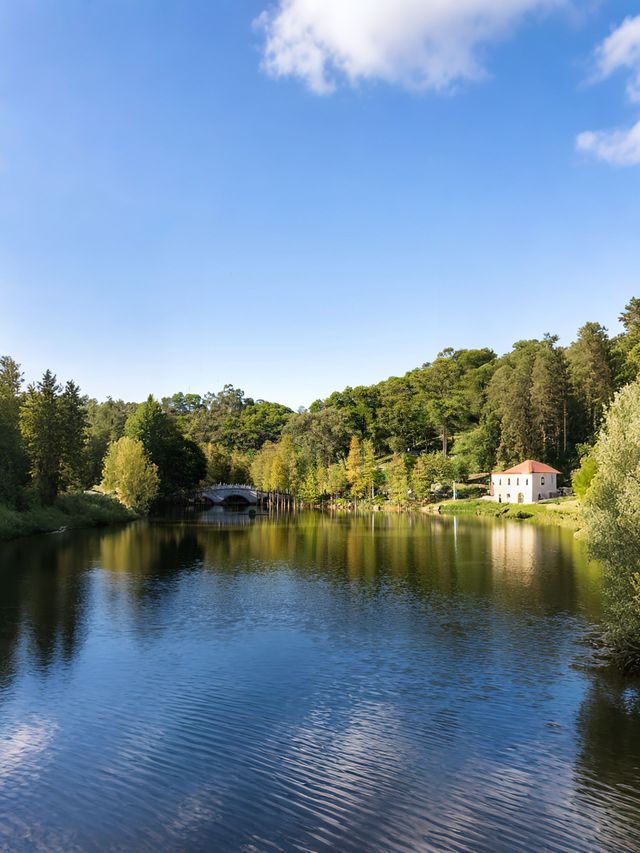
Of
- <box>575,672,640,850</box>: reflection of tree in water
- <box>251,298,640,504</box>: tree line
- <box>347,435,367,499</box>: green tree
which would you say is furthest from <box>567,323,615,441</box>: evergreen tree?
<box>575,672,640,850</box>: reflection of tree in water

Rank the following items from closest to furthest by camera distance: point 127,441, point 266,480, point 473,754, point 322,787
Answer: point 322,787 → point 473,754 → point 127,441 → point 266,480

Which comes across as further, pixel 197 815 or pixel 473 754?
pixel 473 754

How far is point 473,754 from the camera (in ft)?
53.5

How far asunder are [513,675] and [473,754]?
6959 mm

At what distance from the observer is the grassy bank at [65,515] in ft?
213

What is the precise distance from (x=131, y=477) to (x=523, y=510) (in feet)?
202

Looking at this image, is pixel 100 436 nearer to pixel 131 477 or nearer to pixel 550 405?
pixel 131 477

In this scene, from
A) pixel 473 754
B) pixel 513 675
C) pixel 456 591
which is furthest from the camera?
pixel 456 591

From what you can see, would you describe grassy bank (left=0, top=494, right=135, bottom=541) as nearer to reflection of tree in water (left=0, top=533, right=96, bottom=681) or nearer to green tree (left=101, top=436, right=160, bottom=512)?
green tree (left=101, top=436, right=160, bottom=512)

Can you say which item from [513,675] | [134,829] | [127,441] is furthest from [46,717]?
[127,441]

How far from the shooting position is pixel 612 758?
16359 mm

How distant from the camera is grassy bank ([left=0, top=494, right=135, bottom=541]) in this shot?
2552 inches

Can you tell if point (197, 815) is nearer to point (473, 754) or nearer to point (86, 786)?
point (86, 786)

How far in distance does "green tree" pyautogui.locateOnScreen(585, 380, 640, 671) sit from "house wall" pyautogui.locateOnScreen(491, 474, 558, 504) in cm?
8347
